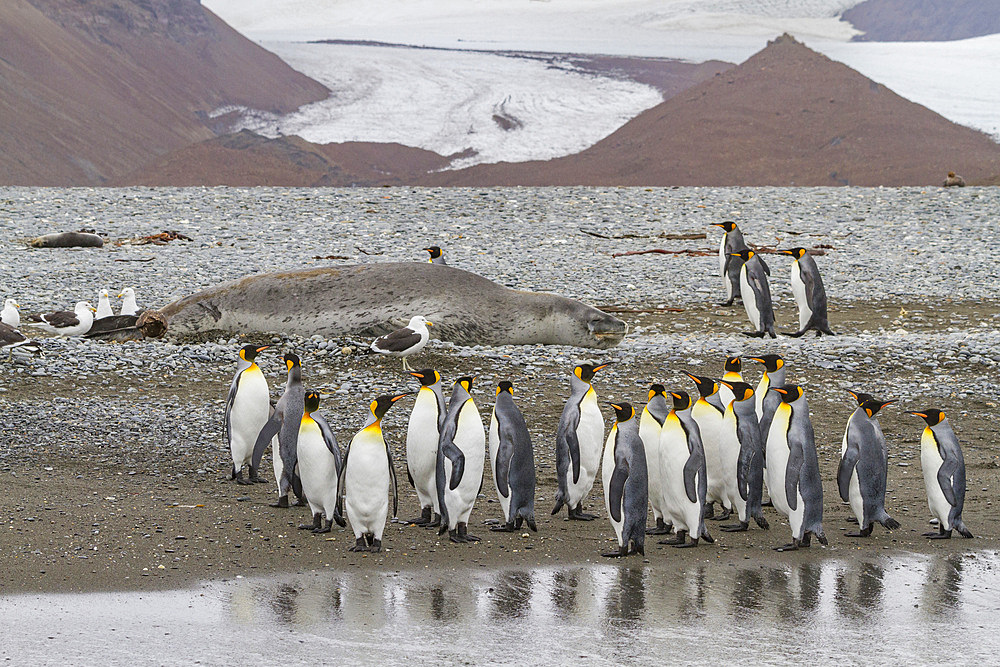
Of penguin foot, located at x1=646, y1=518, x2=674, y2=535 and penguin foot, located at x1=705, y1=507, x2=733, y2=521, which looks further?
penguin foot, located at x1=705, y1=507, x2=733, y2=521

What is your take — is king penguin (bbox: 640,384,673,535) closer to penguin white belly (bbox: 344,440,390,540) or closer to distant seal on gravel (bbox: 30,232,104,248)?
penguin white belly (bbox: 344,440,390,540)

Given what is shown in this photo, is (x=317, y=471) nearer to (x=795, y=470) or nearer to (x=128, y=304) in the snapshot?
(x=795, y=470)

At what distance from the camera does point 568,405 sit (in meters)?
5.32

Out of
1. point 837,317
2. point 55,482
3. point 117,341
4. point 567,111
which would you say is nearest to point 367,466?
point 55,482

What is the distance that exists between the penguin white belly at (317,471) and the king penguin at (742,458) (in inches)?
75.2

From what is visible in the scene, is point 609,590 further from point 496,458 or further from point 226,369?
point 226,369

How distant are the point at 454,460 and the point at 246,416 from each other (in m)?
1.44

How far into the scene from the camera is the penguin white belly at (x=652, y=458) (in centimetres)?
499

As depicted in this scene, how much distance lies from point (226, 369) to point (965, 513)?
4849 millimetres

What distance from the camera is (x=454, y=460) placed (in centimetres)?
485

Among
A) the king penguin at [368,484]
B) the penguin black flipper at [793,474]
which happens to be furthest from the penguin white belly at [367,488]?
the penguin black flipper at [793,474]

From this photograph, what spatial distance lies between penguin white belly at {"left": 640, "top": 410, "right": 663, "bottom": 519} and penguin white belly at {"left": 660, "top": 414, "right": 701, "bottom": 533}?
72 millimetres

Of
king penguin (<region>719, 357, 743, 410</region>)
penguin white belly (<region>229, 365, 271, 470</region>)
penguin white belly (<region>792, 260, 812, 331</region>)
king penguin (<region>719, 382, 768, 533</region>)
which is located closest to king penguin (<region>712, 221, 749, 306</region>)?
penguin white belly (<region>792, 260, 812, 331</region>)

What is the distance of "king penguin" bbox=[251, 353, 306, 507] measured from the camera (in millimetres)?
5230
